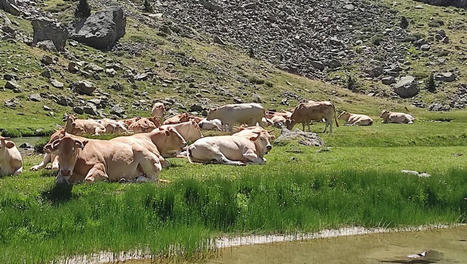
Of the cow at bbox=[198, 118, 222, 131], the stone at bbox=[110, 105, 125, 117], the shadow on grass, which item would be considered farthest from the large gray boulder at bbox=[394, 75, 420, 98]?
the shadow on grass

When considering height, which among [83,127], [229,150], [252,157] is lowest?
[83,127]

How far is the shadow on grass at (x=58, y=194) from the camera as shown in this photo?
A: 1270 centimetres

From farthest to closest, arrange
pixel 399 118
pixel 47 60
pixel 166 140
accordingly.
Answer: pixel 47 60, pixel 399 118, pixel 166 140

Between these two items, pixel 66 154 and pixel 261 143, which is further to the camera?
pixel 261 143

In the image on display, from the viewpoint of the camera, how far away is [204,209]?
13.2 m

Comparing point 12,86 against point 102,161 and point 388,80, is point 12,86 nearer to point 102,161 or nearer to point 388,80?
point 102,161

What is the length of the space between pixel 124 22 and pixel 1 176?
62.5m

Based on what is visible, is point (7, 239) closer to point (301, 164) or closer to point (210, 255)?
point (210, 255)

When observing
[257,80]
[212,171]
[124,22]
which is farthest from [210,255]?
[124,22]

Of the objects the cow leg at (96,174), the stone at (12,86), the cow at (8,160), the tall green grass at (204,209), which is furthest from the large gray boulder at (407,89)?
the cow leg at (96,174)

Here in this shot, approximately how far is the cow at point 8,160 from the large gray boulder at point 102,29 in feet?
180

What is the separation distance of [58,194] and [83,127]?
16.1 metres

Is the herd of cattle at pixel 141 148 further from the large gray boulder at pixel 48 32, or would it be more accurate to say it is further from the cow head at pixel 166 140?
the large gray boulder at pixel 48 32

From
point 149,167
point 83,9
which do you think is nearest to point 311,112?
point 149,167
